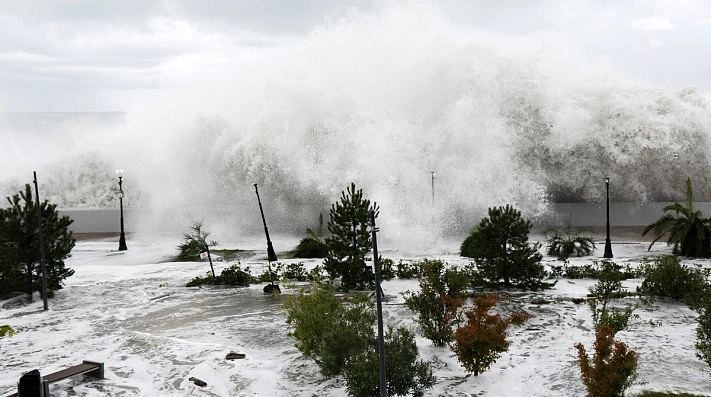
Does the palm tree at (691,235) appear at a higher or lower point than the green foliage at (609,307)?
higher

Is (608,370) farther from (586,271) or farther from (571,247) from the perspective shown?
(571,247)

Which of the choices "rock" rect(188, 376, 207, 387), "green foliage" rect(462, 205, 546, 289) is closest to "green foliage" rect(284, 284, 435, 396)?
"rock" rect(188, 376, 207, 387)

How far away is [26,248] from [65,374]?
30.9 feet

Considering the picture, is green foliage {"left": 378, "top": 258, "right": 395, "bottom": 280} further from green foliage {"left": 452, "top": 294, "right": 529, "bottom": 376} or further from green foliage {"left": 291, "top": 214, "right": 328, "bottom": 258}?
green foliage {"left": 452, "top": 294, "right": 529, "bottom": 376}

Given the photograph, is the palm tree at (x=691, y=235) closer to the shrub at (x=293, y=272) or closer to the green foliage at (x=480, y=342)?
the shrub at (x=293, y=272)

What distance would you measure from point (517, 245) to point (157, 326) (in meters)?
11.3

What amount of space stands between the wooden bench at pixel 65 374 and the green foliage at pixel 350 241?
919 centimetres

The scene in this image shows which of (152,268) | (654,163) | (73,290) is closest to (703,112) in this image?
(654,163)

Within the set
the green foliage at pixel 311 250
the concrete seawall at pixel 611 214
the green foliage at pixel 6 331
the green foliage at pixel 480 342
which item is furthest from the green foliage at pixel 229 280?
the concrete seawall at pixel 611 214

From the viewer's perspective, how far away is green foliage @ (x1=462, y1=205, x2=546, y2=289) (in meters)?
20.1

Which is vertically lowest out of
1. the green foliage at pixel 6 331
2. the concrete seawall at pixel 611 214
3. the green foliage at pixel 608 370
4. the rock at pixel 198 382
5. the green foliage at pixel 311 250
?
the rock at pixel 198 382

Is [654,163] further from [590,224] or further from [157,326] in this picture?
[157,326]

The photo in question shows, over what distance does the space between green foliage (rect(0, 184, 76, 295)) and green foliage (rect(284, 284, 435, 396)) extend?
1067 centimetres

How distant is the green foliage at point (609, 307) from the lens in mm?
13289
